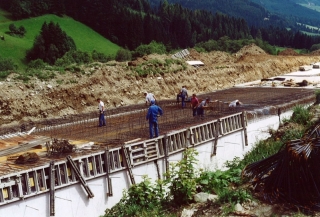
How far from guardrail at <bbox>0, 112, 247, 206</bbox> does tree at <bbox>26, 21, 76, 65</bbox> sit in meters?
45.6

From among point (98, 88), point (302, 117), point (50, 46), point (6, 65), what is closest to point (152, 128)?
point (302, 117)

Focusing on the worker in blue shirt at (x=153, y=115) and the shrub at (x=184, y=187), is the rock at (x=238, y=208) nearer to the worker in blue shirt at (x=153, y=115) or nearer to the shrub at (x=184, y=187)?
the shrub at (x=184, y=187)

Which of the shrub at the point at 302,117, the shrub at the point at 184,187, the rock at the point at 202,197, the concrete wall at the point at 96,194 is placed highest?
the shrub at the point at 302,117

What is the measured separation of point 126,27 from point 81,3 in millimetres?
14073

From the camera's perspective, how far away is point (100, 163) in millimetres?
13117

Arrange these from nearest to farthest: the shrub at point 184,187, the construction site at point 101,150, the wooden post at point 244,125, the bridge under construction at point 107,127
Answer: the shrub at point 184,187 < the construction site at point 101,150 < the bridge under construction at point 107,127 < the wooden post at point 244,125

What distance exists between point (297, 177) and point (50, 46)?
55.0m

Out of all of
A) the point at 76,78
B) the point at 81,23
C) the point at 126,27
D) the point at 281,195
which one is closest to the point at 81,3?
the point at 81,23

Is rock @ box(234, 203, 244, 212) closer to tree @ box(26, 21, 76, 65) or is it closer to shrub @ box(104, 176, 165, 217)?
shrub @ box(104, 176, 165, 217)

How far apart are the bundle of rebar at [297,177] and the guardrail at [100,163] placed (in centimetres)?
552

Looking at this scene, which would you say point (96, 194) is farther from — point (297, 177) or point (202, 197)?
point (297, 177)

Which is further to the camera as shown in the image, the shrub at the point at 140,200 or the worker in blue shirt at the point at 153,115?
the worker in blue shirt at the point at 153,115

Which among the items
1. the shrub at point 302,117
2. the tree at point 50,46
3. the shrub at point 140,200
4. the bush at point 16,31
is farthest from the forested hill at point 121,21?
the shrub at point 140,200

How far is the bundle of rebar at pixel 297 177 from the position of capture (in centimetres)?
927
